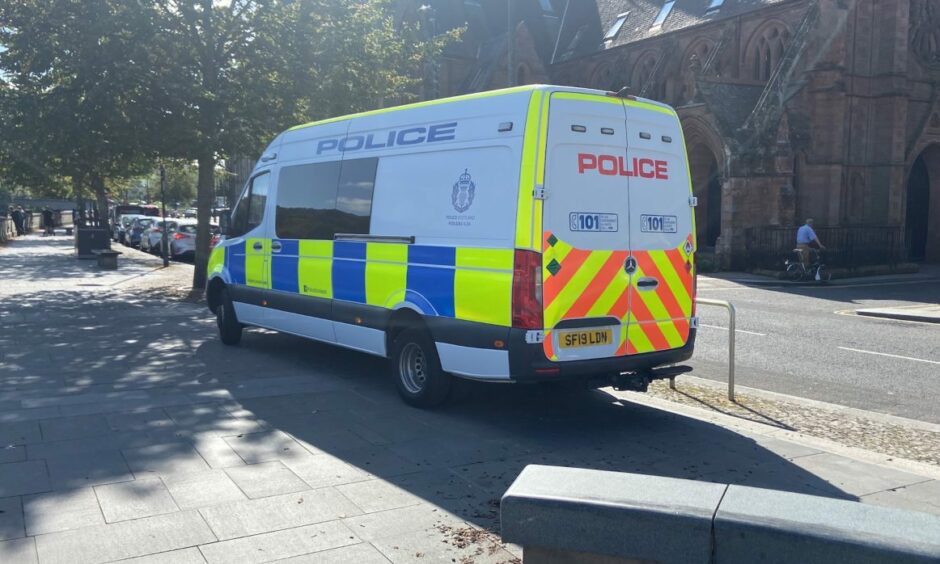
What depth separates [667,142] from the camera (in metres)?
7.33

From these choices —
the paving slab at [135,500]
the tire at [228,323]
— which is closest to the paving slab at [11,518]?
the paving slab at [135,500]

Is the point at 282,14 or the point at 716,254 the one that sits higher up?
the point at 282,14

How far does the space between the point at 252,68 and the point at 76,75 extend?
3.20 m

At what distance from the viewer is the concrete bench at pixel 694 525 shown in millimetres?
2895

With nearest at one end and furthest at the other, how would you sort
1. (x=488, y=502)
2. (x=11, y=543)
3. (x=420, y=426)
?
(x=11, y=543), (x=488, y=502), (x=420, y=426)

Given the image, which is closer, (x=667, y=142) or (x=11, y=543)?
(x=11, y=543)

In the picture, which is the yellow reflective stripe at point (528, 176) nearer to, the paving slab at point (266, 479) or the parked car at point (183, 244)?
the paving slab at point (266, 479)

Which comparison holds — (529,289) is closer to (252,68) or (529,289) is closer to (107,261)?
(252,68)

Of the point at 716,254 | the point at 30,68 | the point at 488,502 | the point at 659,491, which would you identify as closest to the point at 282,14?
the point at 30,68

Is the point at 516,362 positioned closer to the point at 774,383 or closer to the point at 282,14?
the point at 774,383

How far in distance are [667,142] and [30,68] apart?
1362cm

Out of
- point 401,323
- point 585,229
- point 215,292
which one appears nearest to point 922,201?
point 215,292

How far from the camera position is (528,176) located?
254 inches

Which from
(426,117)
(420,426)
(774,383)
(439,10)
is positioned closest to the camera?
(420,426)
